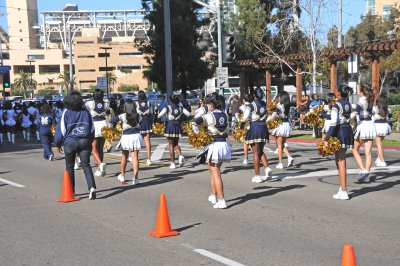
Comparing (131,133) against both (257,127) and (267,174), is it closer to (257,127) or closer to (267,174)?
(257,127)

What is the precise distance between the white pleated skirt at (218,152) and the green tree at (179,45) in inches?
992

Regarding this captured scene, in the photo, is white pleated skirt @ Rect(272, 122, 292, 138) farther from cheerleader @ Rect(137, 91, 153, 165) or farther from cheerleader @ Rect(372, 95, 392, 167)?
cheerleader @ Rect(137, 91, 153, 165)

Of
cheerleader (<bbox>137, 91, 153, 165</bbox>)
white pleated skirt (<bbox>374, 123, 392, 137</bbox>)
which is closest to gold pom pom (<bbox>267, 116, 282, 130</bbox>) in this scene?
white pleated skirt (<bbox>374, 123, 392, 137</bbox>)

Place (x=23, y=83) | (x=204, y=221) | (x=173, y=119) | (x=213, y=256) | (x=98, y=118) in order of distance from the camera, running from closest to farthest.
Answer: (x=213, y=256), (x=204, y=221), (x=98, y=118), (x=173, y=119), (x=23, y=83)

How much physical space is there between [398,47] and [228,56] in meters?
6.79

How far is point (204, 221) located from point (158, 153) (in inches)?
384

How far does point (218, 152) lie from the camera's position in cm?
863

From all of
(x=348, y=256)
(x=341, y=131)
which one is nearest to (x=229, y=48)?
(x=341, y=131)

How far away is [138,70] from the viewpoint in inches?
4975

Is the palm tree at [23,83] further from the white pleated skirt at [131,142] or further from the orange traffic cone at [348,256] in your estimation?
the orange traffic cone at [348,256]

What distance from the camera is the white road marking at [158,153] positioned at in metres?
15.8

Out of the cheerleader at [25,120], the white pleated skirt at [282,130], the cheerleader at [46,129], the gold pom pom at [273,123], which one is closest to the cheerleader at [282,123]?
the white pleated skirt at [282,130]

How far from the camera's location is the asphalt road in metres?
6.21

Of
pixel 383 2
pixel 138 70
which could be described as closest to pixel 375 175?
pixel 383 2
